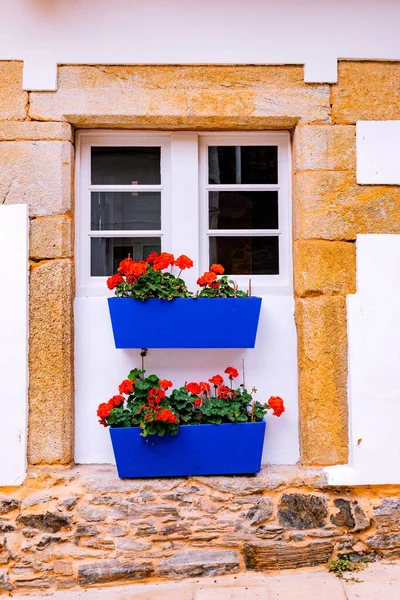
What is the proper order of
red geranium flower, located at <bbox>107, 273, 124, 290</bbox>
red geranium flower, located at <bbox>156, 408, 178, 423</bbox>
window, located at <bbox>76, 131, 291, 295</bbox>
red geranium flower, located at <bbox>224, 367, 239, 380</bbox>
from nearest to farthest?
red geranium flower, located at <bbox>156, 408, 178, 423</bbox>, red geranium flower, located at <bbox>107, 273, 124, 290</bbox>, red geranium flower, located at <bbox>224, 367, 239, 380</bbox>, window, located at <bbox>76, 131, 291, 295</bbox>

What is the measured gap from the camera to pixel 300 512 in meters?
2.68

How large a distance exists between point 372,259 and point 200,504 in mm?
1569

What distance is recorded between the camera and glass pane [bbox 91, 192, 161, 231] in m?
2.88

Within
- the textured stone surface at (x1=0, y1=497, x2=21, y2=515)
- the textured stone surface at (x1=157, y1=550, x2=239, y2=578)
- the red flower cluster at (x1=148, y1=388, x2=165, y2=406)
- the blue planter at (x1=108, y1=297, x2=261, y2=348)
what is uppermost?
the blue planter at (x1=108, y1=297, x2=261, y2=348)

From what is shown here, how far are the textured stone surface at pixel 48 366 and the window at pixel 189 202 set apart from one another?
0.66 ft

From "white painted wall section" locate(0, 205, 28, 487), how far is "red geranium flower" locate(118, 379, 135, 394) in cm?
50

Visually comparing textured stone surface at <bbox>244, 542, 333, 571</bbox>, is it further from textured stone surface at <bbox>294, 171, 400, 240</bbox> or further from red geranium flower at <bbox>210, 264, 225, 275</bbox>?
textured stone surface at <bbox>294, 171, 400, 240</bbox>

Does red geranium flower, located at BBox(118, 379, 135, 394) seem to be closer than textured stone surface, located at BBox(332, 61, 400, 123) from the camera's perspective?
Yes

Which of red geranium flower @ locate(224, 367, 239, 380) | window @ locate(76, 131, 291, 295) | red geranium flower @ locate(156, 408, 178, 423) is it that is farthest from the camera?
window @ locate(76, 131, 291, 295)

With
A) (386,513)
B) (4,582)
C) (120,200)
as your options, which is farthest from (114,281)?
(386,513)

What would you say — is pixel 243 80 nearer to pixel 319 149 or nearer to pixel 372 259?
pixel 319 149

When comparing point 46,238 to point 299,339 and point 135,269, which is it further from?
point 299,339

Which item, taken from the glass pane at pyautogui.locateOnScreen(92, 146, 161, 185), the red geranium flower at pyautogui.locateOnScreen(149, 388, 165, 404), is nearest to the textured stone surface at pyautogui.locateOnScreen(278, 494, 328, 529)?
the red geranium flower at pyautogui.locateOnScreen(149, 388, 165, 404)

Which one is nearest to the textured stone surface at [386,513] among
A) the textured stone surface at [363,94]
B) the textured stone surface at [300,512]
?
the textured stone surface at [300,512]
